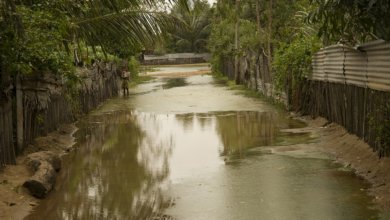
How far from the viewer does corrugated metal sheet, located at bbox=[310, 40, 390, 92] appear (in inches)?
325

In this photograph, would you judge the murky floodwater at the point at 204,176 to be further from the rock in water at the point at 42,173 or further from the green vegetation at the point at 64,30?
the green vegetation at the point at 64,30

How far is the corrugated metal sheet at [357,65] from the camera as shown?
Result: 826 cm

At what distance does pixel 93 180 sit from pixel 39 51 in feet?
7.23

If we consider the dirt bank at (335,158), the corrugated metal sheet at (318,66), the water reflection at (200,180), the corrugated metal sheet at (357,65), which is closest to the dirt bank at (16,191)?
the dirt bank at (335,158)

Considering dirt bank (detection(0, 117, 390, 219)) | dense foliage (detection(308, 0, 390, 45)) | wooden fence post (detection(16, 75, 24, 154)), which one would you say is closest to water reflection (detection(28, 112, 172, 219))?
dirt bank (detection(0, 117, 390, 219))

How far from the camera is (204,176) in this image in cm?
839

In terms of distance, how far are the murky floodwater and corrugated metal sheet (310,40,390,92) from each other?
4.55ft

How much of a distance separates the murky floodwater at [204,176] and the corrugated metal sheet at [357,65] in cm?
139

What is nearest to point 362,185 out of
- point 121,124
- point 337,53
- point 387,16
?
point 387,16

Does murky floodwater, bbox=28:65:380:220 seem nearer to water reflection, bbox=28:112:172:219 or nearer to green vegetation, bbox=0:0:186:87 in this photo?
water reflection, bbox=28:112:172:219

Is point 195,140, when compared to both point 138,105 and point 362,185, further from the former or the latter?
point 138,105

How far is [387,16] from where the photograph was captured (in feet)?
17.0

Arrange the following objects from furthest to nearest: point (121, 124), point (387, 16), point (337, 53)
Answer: point (121, 124) < point (337, 53) < point (387, 16)

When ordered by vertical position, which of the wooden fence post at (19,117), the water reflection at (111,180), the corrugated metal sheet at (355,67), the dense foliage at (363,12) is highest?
the dense foliage at (363,12)
